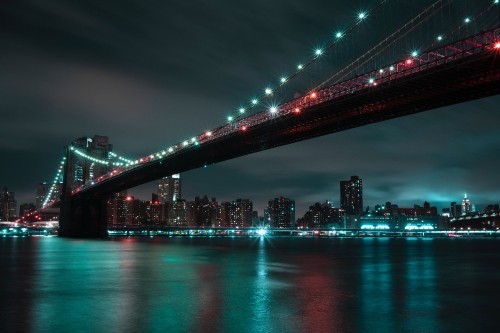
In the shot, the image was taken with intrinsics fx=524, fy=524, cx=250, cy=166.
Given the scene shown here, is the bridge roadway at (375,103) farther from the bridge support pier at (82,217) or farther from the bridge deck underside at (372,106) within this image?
the bridge support pier at (82,217)

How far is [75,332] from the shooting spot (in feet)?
36.1

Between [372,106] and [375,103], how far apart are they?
0.73m

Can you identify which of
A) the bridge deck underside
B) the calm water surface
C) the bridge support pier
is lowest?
the calm water surface

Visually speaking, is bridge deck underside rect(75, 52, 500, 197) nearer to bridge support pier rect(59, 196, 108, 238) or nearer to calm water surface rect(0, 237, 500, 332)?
calm water surface rect(0, 237, 500, 332)

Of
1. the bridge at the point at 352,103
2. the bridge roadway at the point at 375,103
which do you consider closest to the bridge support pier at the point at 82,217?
the bridge at the point at 352,103

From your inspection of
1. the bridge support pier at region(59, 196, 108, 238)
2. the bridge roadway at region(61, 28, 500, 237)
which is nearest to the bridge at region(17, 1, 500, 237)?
the bridge roadway at region(61, 28, 500, 237)

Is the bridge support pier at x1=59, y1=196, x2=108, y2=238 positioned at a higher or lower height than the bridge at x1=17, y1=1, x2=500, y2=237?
lower

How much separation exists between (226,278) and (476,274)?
42.4 feet

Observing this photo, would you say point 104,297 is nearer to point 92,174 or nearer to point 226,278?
point 226,278

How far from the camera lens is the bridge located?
1201 inches

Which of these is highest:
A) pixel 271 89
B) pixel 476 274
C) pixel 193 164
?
pixel 271 89

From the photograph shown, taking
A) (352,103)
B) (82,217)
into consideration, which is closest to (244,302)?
(352,103)

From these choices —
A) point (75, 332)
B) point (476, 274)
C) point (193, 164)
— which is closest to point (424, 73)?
point (476, 274)

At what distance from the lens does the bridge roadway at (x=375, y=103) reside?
30.2 m
